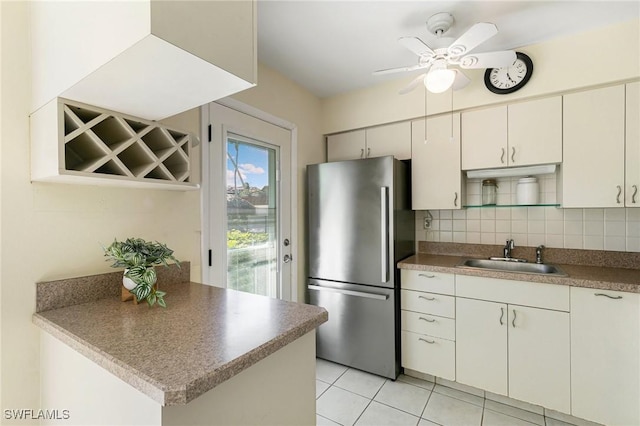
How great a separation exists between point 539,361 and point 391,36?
2.26 m

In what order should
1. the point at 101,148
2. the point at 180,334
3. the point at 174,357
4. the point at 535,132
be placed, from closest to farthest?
1. the point at 174,357
2. the point at 180,334
3. the point at 101,148
4. the point at 535,132

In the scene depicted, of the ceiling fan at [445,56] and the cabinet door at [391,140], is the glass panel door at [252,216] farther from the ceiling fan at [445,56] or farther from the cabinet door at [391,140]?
the ceiling fan at [445,56]

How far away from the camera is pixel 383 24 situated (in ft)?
5.86

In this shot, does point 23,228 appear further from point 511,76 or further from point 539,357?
point 511,76

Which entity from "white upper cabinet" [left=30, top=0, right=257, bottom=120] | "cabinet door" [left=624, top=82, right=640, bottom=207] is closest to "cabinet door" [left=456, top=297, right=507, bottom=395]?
"cabinet door" [left=624, top=82, right=640, bottom=207]

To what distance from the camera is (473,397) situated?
2.07 metres

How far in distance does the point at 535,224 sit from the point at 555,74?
1.07 metres

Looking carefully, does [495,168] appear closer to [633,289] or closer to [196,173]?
[633,289]

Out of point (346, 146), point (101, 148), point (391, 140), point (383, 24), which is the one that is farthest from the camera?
point (346, 146)

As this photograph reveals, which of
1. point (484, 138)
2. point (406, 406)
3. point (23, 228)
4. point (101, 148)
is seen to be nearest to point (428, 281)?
point (406, 406)

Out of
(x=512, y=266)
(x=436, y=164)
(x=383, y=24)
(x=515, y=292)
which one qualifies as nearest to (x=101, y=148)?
(x=383, y=24)

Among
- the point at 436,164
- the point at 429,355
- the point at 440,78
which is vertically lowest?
the point at 429,355

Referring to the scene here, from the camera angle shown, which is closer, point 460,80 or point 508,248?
point 460,80

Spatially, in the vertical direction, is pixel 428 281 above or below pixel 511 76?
below
